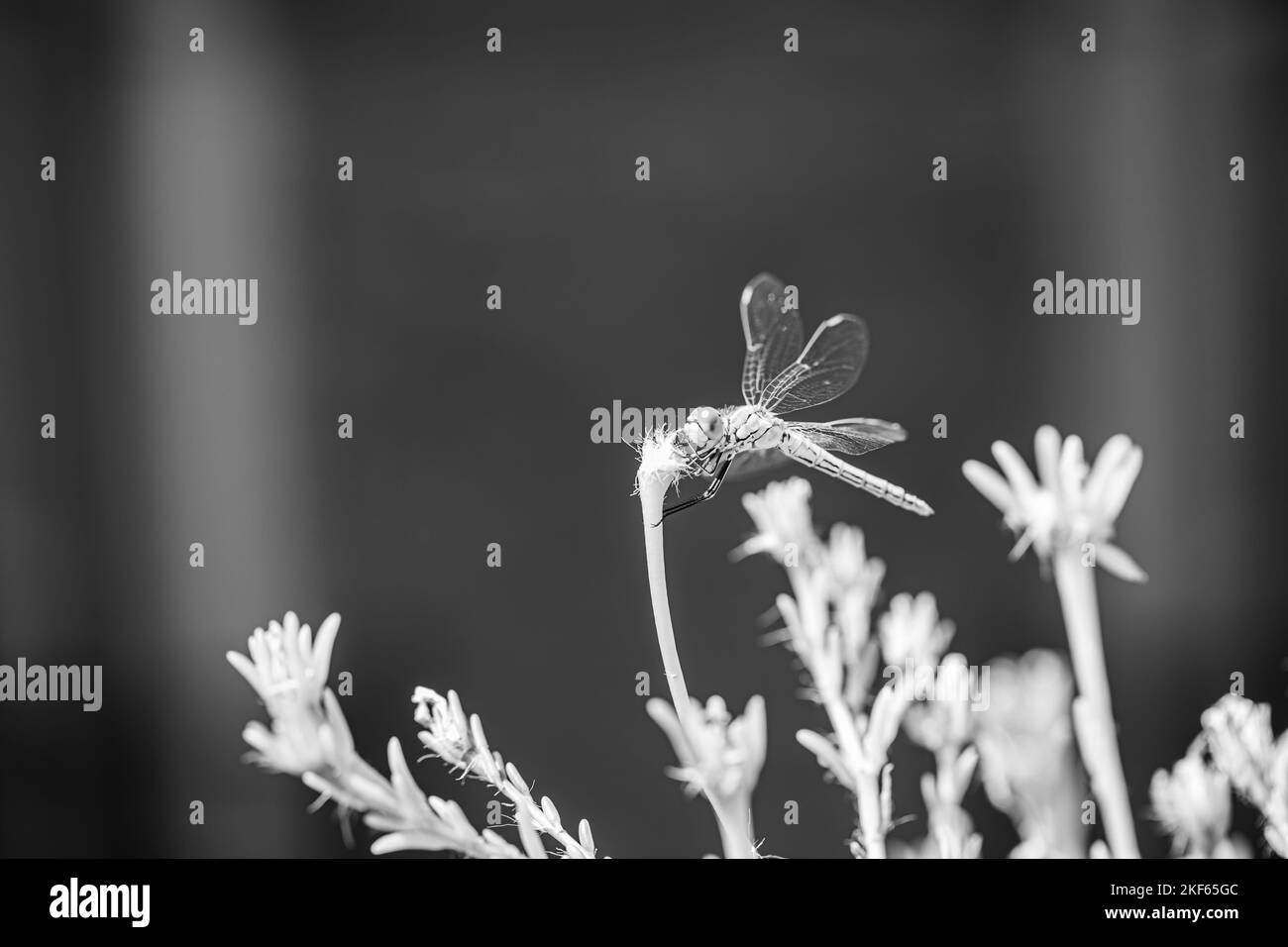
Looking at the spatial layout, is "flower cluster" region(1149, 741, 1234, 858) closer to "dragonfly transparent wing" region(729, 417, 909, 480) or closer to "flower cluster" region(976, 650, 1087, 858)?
"flower cluster" region(976, 650, 1087, 858)

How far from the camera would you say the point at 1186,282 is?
0.62 metres

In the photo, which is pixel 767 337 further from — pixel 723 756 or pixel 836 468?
pixel 723 756

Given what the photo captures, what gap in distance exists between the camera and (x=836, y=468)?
50cm

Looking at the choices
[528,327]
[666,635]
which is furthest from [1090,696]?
[528,327]

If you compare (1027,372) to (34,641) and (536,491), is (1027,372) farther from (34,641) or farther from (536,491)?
(34,641)

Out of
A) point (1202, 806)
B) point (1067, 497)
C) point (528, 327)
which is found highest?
point (528, 327)

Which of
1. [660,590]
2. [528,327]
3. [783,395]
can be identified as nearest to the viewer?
[660,590]

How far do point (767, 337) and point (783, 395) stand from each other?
3 centimetres

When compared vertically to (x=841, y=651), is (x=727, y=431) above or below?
above

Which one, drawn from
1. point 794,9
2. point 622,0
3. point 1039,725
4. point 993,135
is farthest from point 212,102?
point 1039,725

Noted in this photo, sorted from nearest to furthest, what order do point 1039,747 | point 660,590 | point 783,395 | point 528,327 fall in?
point 1039,747 → point 660,590 → point 783,395 → point 528,327

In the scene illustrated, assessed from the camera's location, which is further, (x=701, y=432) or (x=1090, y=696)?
(x=701, y=432)

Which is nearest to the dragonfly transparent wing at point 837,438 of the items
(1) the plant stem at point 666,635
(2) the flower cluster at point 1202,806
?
(1) the plant stem at point 666,635

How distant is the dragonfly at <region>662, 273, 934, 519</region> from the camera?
0.45m
